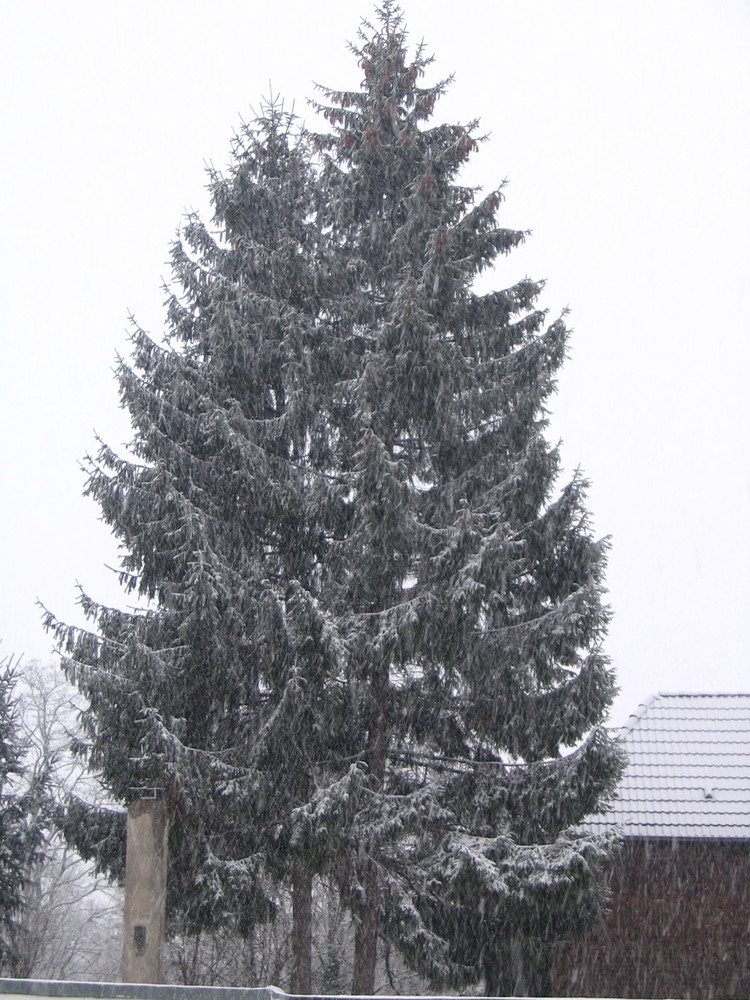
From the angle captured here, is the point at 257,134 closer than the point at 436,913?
No

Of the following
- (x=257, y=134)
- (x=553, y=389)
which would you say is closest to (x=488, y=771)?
(x=553, y=389)

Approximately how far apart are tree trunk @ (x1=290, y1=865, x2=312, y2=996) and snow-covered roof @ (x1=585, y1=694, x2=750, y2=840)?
3.25 meters

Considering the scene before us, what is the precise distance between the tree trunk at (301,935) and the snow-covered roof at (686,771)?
3.25 metres

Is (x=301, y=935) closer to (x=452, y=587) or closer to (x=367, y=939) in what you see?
(x=367, y=939)

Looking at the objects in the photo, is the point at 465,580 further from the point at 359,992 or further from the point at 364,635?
the point at 359,992

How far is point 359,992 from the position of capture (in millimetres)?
9578

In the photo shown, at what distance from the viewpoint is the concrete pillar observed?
8094mm

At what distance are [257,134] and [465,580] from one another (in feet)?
18.0

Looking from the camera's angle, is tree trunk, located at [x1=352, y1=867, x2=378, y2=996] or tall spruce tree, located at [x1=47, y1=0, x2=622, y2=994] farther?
tree trunk, located at [x1=352, y1=867, x2=378, y2=996]

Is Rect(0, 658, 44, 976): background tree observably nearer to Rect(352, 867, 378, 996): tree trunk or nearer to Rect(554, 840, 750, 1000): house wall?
Rect(352, 867, 378, 996): tree trunk

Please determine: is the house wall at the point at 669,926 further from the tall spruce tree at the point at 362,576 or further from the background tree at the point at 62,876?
the background tree at the point at 62,876

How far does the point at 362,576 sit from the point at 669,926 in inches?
208

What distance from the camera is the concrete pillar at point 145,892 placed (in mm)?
8094

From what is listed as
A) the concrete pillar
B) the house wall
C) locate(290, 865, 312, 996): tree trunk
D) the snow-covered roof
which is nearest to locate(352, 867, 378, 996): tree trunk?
locate(290, 865, 312, 996): tree trunk
